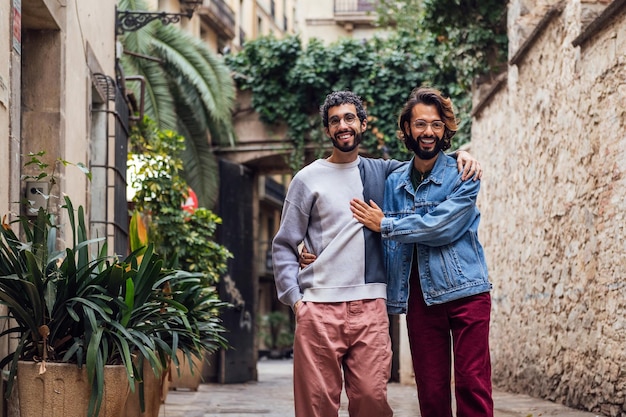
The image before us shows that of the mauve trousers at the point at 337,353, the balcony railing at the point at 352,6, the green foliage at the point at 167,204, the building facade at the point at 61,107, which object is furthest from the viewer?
the balcony railing at the point at 352,6

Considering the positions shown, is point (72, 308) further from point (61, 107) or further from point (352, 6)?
point (352, 6)

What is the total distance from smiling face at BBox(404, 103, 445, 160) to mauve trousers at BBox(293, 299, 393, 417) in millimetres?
680

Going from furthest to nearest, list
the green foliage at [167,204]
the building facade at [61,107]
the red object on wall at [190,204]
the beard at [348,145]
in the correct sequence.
→ 1. the red object on wall at [190,204]
2. the green foliage at [167,204]
3. the building facade at [61,107]
4. the beard at [348,145]

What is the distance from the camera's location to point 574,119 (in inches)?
396

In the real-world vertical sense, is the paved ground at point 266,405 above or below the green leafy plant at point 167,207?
below

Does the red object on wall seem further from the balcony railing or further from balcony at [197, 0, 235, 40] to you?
the balcony railing

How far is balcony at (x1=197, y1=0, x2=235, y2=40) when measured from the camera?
101 ft

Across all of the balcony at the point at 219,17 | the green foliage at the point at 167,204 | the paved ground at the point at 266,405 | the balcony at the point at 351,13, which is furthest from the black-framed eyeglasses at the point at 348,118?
the balcony at the point at 351,13

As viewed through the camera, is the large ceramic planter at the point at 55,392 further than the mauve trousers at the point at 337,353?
Yes

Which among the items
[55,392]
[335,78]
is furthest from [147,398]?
[335,78]

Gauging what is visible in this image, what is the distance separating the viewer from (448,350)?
508 centimetres

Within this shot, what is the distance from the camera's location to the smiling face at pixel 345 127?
16.6ft

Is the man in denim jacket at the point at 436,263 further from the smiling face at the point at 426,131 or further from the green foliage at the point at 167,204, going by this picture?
the green foliage at the point at 167,204

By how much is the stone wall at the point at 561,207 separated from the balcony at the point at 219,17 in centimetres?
1728
